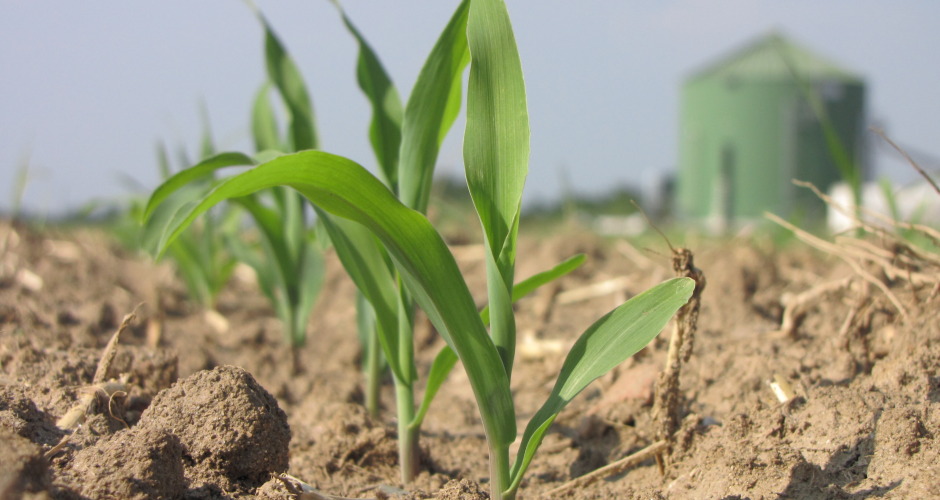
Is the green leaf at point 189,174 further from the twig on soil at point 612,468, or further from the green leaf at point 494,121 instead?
the twig on soil at point 612,468

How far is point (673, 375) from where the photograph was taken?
4.12 feet

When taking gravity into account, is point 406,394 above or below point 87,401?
below

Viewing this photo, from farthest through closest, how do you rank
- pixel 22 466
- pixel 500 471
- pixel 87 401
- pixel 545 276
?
pixel 545 276, pixel 87 401, pixel 500 471, pixel 22 466

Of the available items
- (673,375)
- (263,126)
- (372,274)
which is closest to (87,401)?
(372,274)

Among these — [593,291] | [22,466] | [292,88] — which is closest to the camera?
[22,466]

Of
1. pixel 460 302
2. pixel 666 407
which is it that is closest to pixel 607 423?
pixel 666 407

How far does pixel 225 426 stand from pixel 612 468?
23.5 inches

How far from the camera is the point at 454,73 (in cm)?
127

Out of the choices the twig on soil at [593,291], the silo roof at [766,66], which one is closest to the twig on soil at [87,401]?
the twig on soil at [593,291]

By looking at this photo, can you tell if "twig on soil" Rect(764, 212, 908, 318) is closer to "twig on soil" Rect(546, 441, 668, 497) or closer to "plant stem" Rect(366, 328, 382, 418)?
"twig on soil" Rect(546, 441, 668, 497)

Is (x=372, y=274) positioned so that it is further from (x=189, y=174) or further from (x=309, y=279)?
(x=309, y=279)

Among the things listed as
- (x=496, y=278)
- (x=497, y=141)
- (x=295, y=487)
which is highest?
(x=497, y=141)

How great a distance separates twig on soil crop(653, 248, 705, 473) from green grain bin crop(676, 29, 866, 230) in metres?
10.7

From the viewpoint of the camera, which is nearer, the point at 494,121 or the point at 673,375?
the point at 494,121
